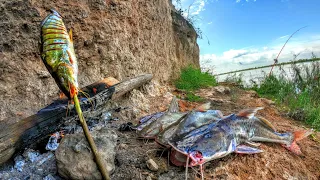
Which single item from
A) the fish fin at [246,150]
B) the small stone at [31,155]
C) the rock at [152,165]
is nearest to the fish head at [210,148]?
the fish fin at [246,150]

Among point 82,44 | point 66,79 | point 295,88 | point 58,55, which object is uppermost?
point 82,44

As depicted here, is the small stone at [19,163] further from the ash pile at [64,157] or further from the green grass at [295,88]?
the green grass at [295,88]

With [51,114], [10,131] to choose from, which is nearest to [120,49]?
[51,114]

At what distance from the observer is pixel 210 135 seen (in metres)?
1.97

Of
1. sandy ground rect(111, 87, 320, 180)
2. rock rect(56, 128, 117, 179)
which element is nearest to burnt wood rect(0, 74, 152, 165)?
rock rect(56, 128, 117, 179)

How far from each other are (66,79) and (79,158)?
697mm

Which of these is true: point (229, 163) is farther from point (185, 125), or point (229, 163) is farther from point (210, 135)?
point (185, 125)

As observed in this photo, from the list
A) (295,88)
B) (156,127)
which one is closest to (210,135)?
(156,127)

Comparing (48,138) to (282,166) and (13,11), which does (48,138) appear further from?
(282,166)

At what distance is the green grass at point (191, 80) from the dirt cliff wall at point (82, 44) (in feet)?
2.61

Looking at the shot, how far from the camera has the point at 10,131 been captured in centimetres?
239

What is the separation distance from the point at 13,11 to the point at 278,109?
5255 millimetres

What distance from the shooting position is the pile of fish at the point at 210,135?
1830 mm

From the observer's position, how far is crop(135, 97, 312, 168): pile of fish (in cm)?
183
